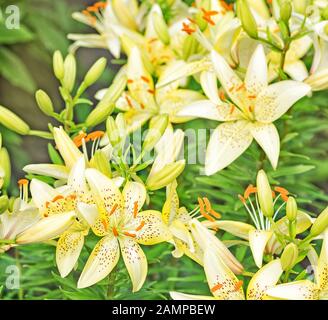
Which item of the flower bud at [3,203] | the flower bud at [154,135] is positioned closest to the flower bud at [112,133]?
the flower bud at [154,135]

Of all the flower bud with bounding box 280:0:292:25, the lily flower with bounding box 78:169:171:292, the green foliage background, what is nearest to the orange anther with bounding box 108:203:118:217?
the lily flower with bounding box 78:169:171:292

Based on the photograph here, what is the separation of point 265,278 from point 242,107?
1.02ft

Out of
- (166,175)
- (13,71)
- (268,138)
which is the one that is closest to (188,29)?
(268,138)

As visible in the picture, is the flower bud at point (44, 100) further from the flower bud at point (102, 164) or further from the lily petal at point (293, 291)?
the lily petal at point (293, 291)

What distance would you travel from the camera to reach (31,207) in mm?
981

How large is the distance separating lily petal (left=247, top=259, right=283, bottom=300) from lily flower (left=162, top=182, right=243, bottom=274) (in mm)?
36

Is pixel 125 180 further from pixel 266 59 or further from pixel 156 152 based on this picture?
pixel 266 59

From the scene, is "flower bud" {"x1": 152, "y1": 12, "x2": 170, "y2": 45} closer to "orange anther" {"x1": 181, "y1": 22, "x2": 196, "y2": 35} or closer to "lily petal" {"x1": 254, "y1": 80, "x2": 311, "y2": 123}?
"orange anther" {"x1": 181, "y1": 22, "x2": 196, "y2": 35}

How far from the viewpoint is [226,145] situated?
44.7 inches

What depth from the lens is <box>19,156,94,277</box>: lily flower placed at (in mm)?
969

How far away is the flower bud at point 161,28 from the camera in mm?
1276

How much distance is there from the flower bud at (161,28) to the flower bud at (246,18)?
0.64 ft

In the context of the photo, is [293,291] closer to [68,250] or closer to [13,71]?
[68,250]
